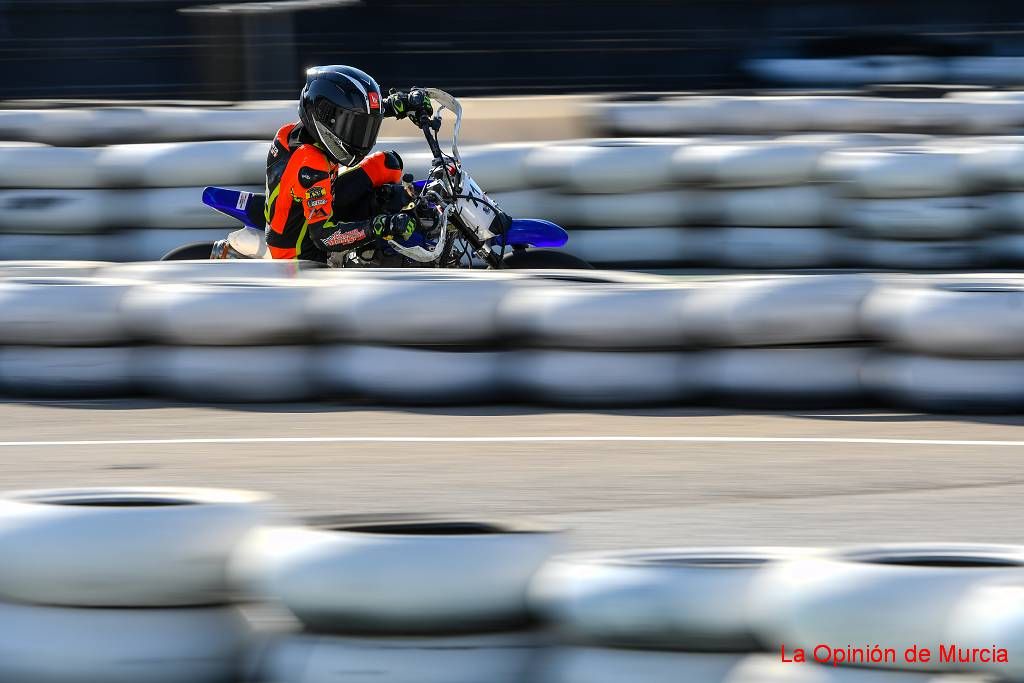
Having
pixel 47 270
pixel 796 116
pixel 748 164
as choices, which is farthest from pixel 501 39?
pixel 47 270

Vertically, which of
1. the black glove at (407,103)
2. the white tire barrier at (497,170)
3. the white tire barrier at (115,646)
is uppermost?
the black glove at (407,103)

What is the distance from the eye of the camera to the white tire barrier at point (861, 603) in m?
3.15

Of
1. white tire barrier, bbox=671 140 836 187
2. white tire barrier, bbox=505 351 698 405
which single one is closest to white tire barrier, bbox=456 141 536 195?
white tire barrier, bbox=671 140 836 187

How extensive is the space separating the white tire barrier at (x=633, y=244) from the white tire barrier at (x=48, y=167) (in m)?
3.76

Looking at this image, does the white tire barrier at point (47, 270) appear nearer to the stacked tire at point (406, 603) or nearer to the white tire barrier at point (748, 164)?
the white tire barrier at point (748, 164)

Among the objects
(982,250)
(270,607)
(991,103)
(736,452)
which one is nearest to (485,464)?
(736,452)

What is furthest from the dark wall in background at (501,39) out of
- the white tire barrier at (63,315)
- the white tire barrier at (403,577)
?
the white tire barrier at (403,577)

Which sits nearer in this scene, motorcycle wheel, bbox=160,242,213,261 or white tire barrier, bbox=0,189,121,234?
motorcycle wheel, bbox=160,242,213,261

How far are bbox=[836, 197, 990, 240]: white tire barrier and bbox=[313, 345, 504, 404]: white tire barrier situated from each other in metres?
5.11

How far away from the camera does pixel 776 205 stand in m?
11.9

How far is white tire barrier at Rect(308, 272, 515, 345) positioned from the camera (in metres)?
7.34

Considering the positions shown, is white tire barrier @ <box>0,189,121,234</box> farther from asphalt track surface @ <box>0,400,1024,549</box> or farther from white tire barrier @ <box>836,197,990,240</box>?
white tire barrier @ <box>836,197,990,240</box>

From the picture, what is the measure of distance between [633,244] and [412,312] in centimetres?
494

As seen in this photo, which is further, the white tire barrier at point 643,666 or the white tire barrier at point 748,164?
the white tire barrier at point 748,164
